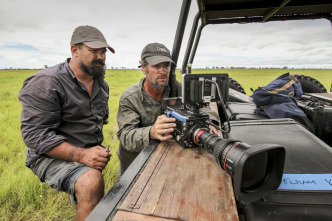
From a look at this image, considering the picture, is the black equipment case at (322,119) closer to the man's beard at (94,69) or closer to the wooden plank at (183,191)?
the wooden plank at (183,191)

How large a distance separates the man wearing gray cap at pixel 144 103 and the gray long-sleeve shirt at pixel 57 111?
36cm

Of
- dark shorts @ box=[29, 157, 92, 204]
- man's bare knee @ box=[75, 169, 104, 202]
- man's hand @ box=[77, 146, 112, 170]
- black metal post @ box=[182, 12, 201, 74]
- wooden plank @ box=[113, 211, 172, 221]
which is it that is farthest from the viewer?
black metal post @ box=[182, 12, 201, 74]

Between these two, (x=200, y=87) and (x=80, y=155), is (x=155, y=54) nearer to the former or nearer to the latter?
(x=200, y=87)

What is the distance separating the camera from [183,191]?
1060mm

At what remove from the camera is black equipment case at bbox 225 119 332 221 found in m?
0.90

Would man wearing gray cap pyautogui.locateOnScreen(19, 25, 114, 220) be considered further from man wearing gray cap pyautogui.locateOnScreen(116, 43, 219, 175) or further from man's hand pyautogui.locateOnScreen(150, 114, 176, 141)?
man's hand pyautogui.locateOnScreen(150, 114, 176, 141)

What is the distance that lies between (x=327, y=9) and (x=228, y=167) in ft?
13.1

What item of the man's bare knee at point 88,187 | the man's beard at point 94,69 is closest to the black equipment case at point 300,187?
the man's bare knee at point 88,187

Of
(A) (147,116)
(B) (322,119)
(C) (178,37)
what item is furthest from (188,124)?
(B) (322,119)

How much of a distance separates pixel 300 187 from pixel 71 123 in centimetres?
212

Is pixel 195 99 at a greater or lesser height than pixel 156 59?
lesser

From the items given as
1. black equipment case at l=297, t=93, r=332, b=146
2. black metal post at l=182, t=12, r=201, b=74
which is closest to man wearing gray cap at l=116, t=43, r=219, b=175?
black equipment case at l=297, t=93, r=332, b=146

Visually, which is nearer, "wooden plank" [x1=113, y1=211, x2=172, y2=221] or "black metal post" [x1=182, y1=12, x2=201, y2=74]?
"wooden plank" [x1=113, y1=211, x2=172, y2=221]

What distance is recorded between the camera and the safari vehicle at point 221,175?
91cm
